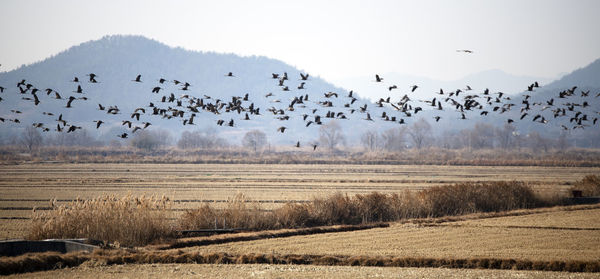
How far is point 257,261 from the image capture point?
861 inches

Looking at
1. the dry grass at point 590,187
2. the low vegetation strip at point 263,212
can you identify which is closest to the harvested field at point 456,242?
the low vegetation strip at point 263,212

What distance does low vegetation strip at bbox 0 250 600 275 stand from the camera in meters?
Result: 20.0

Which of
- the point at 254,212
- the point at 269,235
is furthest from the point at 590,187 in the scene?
the point at 269,235

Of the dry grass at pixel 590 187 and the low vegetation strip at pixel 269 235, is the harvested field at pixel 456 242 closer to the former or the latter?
the low vegetation strip at pixel 269 235

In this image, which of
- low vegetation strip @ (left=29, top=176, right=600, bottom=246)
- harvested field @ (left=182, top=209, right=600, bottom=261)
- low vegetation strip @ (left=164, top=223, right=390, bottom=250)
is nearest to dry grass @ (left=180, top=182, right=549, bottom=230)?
low vegetation strip @ (left=29, top=176, right=600, bottom=246)

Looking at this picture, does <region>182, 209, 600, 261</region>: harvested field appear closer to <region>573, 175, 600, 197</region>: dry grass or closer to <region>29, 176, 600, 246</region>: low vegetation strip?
<region>29, 176, 600, 246</region>: low vegetation strip

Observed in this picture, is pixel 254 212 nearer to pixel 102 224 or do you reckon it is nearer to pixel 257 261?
pixel 102 224

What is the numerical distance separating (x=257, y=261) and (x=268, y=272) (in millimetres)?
2178

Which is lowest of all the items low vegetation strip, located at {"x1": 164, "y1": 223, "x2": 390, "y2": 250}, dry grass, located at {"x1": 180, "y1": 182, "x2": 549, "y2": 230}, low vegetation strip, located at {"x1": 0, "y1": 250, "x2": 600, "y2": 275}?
low vegetation strip, located at {"x1": 164, "y1": 223, "x2": 390, "y2": 250}

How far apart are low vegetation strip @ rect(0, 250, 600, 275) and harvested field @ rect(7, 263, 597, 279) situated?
1.84ft

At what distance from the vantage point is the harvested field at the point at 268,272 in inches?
750

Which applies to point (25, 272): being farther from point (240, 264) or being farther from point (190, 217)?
point (190, 217)

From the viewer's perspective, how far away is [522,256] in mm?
21859

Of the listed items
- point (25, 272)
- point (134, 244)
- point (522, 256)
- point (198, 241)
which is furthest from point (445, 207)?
point (25, 272)
